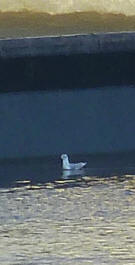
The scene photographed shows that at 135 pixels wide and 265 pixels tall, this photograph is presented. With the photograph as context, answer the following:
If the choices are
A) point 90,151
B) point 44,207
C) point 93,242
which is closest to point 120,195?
point 44,207

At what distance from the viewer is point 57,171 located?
18844 mm

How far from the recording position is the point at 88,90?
21.7 m

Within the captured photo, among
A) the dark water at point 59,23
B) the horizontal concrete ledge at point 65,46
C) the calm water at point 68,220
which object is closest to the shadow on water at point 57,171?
the calm water at point 68,220

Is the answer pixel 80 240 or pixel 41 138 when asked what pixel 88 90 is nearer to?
pixel 41 138

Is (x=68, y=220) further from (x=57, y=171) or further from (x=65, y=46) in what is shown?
(x=65, y=46)

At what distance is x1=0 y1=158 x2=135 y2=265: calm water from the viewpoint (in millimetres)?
11547

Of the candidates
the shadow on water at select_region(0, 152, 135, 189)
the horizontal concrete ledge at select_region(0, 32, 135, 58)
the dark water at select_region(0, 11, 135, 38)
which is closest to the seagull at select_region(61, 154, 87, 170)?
the shadow on water at select_region(0, 152, 135, 189)

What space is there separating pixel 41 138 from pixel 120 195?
18.5ft

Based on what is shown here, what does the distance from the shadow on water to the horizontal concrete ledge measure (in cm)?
204

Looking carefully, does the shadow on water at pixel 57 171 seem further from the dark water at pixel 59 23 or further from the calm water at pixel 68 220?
the dark water at pixel 59 23

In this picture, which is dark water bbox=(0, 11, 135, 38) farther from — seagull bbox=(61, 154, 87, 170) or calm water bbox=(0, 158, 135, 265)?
calm water bbox=(0, 158, 135, 265)

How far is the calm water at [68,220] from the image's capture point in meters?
11.5

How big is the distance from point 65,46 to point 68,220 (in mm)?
8575

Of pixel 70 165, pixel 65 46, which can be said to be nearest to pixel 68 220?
pixel 70 165
